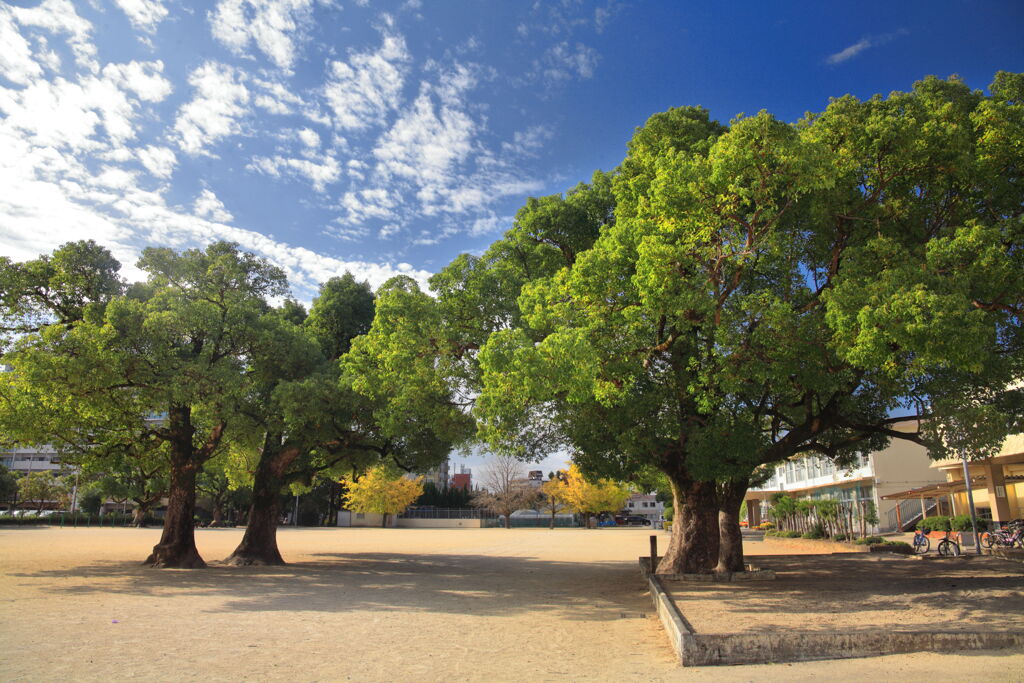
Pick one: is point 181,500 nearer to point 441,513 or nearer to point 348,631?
point 348,631

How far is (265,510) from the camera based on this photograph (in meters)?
20.8

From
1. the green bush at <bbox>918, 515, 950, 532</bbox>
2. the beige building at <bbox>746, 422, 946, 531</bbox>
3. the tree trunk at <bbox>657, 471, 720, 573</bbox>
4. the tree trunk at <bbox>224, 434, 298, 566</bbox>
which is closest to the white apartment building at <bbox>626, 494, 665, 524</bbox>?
the beige building at <bbox>746, 422, 946, 531</bbox>

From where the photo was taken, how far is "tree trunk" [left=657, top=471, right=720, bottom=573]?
15297 mm

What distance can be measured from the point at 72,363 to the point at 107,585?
16.6 ft

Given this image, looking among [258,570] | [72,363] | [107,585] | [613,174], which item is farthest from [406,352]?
[258,570]

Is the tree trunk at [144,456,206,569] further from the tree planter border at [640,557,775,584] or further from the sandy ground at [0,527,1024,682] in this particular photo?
the tree planter border at [640,557,775,584]

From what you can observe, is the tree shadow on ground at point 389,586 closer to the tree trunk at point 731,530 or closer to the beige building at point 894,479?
the tree trunk at point 731,530

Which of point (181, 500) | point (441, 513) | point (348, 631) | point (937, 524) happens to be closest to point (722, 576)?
point (348, 631)

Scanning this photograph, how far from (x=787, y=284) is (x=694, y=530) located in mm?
6631

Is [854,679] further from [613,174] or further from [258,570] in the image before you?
[258,570]

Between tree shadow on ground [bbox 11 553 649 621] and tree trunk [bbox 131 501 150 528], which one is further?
tree trunk [bbox 131 501 150 528]

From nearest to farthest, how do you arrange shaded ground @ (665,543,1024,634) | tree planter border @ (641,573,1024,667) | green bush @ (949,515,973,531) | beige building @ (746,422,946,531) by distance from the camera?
tree planter border @ (641,573,1024,667) → shaded ground @ (665,543,1024,634) → green bush @ (949,515,973,531) → beige building @ (746,422,946,531)

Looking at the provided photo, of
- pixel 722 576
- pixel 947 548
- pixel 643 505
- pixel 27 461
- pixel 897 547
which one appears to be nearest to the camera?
pixel 722 576

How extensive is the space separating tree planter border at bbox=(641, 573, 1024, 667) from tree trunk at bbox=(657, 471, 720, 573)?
799 cm
